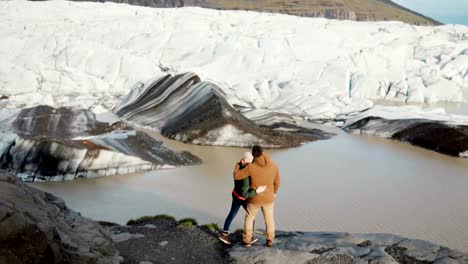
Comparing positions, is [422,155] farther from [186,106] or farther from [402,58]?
[402,58]

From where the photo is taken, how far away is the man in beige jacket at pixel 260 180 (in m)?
6.63

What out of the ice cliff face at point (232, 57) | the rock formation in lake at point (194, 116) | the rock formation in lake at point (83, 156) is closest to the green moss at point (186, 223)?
the rock formation in lake at point (83, 156)

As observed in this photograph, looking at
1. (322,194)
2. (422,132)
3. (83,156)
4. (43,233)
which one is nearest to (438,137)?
(422,132)

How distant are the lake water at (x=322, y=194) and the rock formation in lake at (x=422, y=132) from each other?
3.69ft

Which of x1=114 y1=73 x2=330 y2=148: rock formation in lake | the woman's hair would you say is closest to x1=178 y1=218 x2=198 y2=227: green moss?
the woman's hair

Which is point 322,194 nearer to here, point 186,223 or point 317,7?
point 186,223

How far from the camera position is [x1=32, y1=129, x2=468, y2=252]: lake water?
1102cm

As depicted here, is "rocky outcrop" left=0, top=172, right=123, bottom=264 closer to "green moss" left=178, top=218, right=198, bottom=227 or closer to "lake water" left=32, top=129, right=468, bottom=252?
"green moss" left=178, top=218, right=198, bottom=227

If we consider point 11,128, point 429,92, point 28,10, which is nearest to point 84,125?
point 11,128

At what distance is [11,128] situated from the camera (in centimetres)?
1884

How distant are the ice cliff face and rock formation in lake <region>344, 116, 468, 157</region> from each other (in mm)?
4156

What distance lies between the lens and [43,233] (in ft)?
17.0

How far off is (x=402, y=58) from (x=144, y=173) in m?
34.6

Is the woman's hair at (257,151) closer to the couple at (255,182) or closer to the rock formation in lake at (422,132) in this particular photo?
the couple at (255,182)
